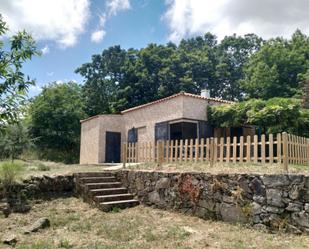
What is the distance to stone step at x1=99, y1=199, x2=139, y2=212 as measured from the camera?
9.66 meters

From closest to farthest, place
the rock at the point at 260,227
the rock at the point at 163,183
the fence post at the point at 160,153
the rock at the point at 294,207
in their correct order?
the rock at the point at 294,207 < the rock at the point at 260,227 < the rock at the point at 163,183 < the fence post at the point at 160,153

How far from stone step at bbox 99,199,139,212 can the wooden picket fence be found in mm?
1652

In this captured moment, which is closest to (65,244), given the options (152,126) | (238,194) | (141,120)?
(238,194)

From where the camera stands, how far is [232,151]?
33.3 ft

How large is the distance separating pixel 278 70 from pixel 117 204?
2763cm

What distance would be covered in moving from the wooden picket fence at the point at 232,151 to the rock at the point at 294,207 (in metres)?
1.04

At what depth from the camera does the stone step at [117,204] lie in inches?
380

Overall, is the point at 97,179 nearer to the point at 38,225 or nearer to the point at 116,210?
the point at 116,210

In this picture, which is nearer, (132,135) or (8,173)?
(8,173)

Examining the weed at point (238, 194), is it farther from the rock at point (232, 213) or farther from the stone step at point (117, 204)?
the stone step at point (117, 204)

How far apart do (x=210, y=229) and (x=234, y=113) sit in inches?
405

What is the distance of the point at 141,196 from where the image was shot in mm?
10500

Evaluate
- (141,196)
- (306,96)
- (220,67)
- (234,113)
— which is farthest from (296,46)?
(141,196)

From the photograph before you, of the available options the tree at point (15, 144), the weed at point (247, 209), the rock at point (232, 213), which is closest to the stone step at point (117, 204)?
the rock at point (232, 213)
